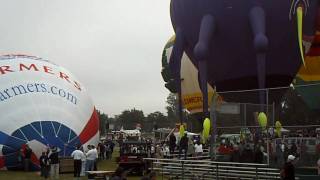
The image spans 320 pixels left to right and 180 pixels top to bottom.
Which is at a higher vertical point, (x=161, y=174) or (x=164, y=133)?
(x=164, y=133)

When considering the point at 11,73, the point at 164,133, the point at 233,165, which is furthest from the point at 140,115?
the point at 233,165

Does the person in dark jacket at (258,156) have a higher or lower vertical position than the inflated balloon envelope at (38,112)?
lower

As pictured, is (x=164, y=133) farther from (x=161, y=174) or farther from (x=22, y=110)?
(x=161, y=174)

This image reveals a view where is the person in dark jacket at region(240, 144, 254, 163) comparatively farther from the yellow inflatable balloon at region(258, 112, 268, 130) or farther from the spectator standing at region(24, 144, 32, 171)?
the spectator standing at region(24, 144, 32, 171)

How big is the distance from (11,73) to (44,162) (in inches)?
242

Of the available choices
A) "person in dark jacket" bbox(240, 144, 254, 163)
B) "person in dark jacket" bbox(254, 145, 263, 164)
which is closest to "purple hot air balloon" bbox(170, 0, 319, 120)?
"person in dark jacket" bbox(240, 144, 254, 163)

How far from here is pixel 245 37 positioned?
21203mm

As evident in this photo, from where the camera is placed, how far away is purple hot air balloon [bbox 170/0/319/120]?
20719 millimetres

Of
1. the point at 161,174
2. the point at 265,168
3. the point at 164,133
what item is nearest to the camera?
the point at 265,168

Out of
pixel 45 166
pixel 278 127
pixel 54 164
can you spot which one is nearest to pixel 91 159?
pixel 54 164

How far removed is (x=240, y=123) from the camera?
16359 mm

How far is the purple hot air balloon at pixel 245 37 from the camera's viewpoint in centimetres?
2072

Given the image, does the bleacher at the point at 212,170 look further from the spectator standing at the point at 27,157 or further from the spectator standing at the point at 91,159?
the spectator standing at the point at 27,157

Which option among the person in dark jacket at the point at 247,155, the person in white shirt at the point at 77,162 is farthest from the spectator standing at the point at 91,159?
the person in dark jacket at the point at 247,155
